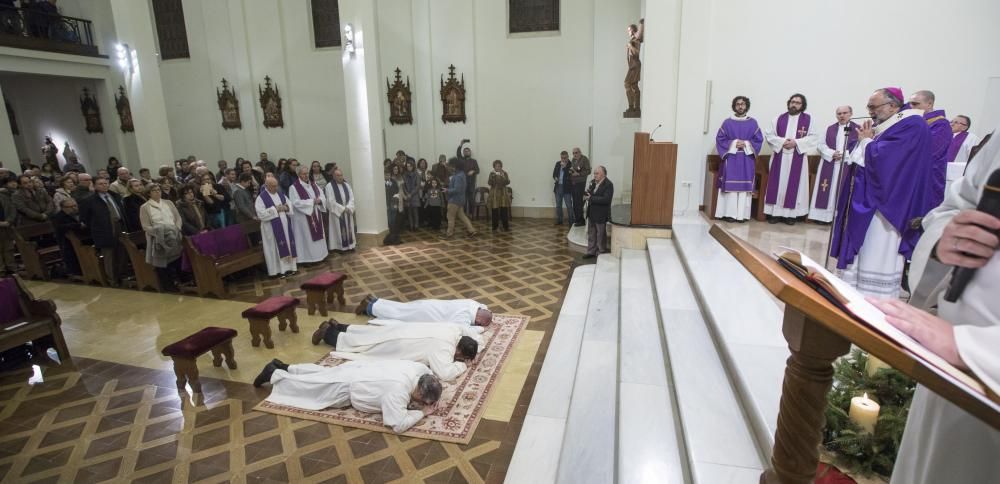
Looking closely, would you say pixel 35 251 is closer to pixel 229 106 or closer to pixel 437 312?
pixel 437 312

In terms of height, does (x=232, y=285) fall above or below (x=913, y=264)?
below

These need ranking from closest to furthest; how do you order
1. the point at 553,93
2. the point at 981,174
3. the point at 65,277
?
the point at 981,174 → the point at 65,277 → the point at 553,93

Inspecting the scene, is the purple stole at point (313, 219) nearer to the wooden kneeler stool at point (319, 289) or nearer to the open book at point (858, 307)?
the wooden kneeler stool at point (319, 289)

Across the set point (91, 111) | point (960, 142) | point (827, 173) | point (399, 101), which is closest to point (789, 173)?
point (827, 173)

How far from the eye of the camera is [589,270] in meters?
6.99

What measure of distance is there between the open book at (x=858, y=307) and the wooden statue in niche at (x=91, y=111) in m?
18.6

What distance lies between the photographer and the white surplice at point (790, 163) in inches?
270

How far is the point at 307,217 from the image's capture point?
795 centimetres

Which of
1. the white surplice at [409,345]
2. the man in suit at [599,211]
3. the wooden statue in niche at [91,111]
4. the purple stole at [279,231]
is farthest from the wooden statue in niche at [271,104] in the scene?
the white surplice at [409,345]

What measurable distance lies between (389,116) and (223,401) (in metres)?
9.27

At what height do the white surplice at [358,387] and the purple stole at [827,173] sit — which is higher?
the purple stole at [827,173]

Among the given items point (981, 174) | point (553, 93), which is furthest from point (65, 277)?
point (981, 174)

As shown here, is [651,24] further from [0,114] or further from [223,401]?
[0,114]

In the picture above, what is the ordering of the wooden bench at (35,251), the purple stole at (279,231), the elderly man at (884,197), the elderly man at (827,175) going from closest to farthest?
the elderly man at (884,197), the elderly man at (827,175), the purple stole at (279,231), the wooden bench at (35,251)
